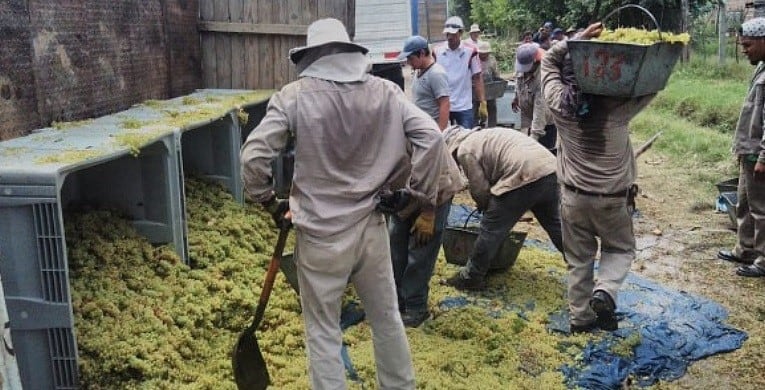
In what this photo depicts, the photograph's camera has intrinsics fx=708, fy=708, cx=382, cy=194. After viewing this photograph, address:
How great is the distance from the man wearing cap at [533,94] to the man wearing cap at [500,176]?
2.74 metres

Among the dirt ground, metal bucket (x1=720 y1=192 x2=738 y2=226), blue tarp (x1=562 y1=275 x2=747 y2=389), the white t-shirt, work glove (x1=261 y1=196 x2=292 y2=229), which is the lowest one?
the dirt ground

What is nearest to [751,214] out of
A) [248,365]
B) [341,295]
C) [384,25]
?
[341,295]

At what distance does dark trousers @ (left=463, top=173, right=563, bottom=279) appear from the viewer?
4.70 meters

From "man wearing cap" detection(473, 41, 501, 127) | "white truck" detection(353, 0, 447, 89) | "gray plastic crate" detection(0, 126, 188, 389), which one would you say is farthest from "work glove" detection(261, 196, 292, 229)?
"man wearing cap" detection(473, 41, 501, 127)

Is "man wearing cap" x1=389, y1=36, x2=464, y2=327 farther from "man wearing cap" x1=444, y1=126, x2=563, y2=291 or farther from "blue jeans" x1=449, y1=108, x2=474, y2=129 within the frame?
"blue jeans" x1=449, y1=108, x2=474, y2=129

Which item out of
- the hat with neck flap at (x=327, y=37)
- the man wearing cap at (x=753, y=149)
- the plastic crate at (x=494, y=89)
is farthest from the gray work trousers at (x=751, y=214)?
the plastic crate at (x=494, y=89)

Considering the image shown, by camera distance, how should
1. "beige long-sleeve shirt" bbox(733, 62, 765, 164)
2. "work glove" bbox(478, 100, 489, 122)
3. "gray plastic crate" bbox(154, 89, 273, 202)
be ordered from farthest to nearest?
"work glove" bbox(478, 100, 489, 122) < "gray plastic crate" bbox(154, 89, 273, 202) < "beige long-sleeve shirt" bbox(733, 62, 765, 164)

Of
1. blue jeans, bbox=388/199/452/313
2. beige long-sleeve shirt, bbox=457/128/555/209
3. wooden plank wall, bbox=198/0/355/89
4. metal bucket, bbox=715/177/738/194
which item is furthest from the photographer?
metal bucket, bbox=715/177/738/194

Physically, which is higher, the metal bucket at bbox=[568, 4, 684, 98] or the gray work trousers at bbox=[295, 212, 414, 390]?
the metal bucket at bbox=[568, 4, 684, 98]

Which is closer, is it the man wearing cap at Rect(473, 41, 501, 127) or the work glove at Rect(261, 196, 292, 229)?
the work glove at Rect(261, 196, 292, 229)

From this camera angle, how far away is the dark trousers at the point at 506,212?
4703 mm

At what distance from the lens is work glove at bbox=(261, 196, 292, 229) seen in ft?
10.7

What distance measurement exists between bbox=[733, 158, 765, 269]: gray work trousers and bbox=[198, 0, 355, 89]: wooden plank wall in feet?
12.7

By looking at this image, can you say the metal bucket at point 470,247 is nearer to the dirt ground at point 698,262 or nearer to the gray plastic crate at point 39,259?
the dirt ground at point 698,262
